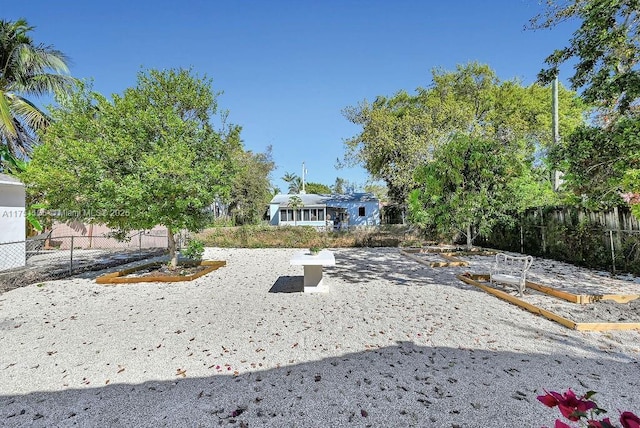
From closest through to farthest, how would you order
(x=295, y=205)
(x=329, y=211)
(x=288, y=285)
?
(x=288, y=285) < (x=295, y=205) < (x=329, y=211)

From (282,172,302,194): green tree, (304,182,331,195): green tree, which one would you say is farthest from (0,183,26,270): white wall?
(304,182,331,195): green tree

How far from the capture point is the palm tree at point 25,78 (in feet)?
43.3

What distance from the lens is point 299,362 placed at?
141 inches

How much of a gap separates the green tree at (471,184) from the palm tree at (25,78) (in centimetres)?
1655

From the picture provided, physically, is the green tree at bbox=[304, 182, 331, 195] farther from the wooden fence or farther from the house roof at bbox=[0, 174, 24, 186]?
the house roof at bbox=[0, 174, 24, 186]

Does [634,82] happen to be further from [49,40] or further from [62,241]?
[62,241]

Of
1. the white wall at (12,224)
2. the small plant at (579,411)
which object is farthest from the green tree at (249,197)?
the small plant at (579,411)

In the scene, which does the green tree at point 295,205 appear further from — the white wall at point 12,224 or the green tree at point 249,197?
the white wall at point 12,224

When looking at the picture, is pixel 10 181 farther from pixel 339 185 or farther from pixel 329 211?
pixel 339 185

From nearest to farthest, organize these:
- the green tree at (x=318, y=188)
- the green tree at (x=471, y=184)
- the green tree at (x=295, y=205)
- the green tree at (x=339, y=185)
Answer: the green tree at (x=471, y=184), the green tree at (x=295, y=205), the green tree at (x=318, y=188), the green tree at (x=339, y=185)

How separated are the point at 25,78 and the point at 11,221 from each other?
817 cm

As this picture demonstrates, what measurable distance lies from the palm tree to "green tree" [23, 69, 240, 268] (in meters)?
6.24

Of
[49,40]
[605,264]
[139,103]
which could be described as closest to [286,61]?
[139,103]

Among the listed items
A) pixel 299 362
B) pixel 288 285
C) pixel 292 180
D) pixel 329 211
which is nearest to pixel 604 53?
pixel 299 362
